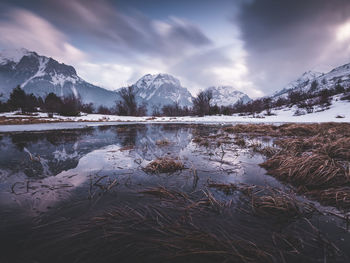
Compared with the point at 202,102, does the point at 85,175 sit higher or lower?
lower

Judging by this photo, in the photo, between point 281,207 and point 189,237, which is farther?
point 281,207

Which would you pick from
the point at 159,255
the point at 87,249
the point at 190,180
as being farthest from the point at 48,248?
the point at 190,180

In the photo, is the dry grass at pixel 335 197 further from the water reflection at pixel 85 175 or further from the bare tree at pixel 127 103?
the bare tree at pixel 127 103

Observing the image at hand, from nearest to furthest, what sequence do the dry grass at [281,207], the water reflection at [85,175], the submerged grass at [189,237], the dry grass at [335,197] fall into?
the submerged grass at [189,237] < the dry grass at [281,207] < the dry grass at [335,197] < the water reflection at [85,175]

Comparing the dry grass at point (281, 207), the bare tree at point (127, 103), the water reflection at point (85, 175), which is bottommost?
the water reflection at point (85, 175)

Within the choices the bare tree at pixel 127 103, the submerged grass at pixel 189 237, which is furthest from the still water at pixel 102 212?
the bare tree at pixel 127 103

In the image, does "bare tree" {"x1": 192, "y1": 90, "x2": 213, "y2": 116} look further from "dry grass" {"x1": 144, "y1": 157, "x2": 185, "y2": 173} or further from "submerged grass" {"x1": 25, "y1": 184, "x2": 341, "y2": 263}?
"submerged grass" {"x1": 25, "y1": 184, "x2": 341, "y2": 263}

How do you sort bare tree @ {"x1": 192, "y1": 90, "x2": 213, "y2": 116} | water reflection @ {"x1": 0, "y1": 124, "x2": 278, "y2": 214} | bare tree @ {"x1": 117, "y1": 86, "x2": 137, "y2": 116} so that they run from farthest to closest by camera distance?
1. bare tree @ {"x1": 117, "y1": 86, "x2": 137, "y2": 116}
2. bare tree @ {"x1": 192, "y1": 90, "x2": 213, "y2": 116}
3. water reflection @ {"x1": 0, "y1": 124, "x2": 278, "y2": 214}

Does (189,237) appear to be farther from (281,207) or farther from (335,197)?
(335,197)

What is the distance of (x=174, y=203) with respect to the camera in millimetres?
1900

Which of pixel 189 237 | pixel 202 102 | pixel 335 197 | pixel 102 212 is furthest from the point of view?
pixel 202 102

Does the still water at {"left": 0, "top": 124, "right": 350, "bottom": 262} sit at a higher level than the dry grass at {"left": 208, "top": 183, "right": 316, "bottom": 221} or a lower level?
lower

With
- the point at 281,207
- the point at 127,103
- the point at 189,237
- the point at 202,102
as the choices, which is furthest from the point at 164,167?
the point at 127,103

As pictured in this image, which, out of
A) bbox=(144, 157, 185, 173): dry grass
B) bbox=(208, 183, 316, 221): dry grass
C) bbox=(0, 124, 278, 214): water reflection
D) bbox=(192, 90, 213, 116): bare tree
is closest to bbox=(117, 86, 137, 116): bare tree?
bbox=(192, 90, 213, 116): bare tree
